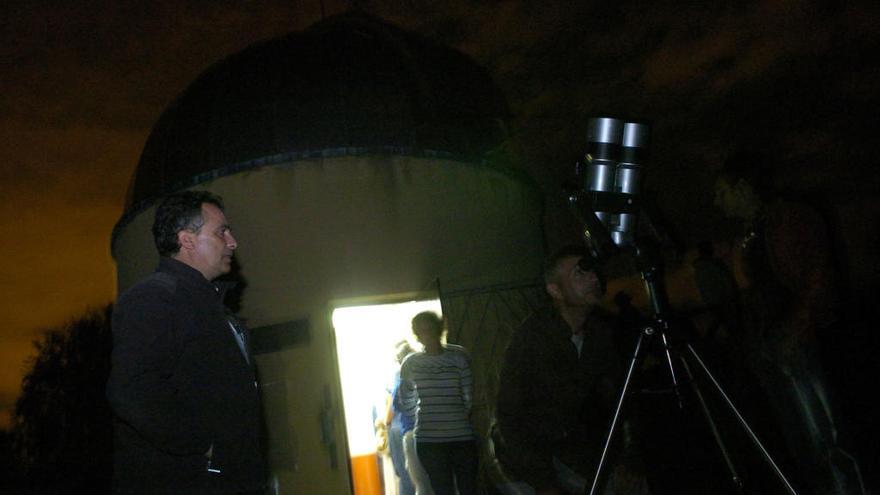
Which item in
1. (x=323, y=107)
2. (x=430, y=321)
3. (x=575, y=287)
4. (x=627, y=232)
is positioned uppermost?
(x=323, y=107)

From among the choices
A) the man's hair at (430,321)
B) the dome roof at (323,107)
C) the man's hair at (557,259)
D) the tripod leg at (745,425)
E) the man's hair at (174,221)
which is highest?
the dome roof at (323,107)

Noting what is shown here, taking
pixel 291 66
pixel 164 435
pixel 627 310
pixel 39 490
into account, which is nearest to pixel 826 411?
pixel 164 435

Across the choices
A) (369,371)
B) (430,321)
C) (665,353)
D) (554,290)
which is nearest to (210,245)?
(554,290)

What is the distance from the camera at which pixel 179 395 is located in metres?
2.07

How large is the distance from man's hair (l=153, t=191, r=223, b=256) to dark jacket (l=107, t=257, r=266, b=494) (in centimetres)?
12

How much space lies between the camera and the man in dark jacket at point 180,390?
1968 millimetres

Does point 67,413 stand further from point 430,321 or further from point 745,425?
point 745,425

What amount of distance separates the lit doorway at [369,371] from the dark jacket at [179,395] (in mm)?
5855

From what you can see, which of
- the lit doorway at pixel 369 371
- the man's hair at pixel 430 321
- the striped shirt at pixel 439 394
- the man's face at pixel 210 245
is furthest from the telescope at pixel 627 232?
the lit doorway at pixel 369 371

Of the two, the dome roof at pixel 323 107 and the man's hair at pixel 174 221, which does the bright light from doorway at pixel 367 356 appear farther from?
the man's hair at pixel 174 221

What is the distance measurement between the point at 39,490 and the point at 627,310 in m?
31.8

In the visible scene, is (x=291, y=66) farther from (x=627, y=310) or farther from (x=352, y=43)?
(x=627, y=310)

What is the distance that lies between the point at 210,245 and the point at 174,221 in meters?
0.14

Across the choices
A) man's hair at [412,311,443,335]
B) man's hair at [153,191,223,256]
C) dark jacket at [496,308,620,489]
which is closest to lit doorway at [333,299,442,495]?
man's hair at [412,311,443,335]
